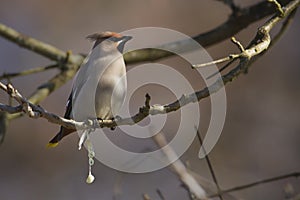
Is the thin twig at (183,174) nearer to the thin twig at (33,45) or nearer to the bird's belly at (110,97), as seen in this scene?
the bird's belly at (110,97)

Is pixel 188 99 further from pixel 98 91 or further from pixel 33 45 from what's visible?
pixel 33 45

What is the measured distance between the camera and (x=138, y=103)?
14.5ft

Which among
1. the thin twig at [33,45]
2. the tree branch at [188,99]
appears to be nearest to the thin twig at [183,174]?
the tree branch at [188,99]

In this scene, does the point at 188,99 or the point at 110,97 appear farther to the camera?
the point at 110,97

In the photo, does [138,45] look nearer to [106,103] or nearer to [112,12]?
[106,103]

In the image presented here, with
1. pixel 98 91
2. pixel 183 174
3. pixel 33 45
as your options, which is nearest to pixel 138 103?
pixel 33 45

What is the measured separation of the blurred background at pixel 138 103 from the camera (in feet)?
14.9

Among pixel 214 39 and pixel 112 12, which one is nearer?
pixel 214 39

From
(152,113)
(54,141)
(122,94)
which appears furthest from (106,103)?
(152,113)

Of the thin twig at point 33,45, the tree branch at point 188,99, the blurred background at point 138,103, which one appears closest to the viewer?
the tree branch at point 188,99

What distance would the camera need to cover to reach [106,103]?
247 centimetres

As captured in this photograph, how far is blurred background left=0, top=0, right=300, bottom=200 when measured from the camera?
178 inches

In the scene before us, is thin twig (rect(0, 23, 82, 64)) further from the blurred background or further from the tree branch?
the blurred background

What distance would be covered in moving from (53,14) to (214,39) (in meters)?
2.81
